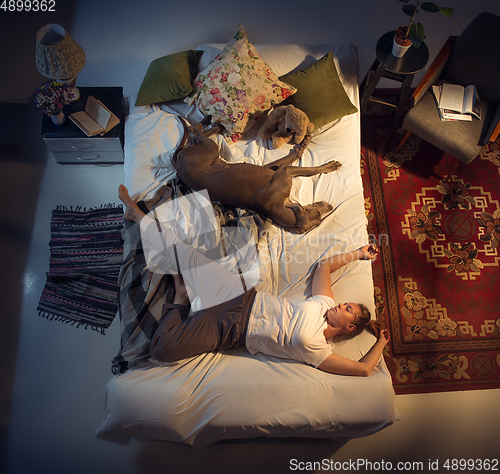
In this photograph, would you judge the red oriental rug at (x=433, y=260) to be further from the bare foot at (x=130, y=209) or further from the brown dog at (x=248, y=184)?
the bare foot at (x=130, y=209)

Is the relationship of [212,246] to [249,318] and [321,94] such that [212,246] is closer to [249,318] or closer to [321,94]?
[249,318]

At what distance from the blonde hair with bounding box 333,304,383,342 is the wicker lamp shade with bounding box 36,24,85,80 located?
2386 millimetres

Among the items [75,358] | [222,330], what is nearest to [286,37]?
[222,330]

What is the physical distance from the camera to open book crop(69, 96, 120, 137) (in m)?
2.55

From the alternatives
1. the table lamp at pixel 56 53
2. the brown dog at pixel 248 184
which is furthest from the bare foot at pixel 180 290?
the table lamp at pixel 56 53

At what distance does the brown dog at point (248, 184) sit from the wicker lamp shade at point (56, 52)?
92cm

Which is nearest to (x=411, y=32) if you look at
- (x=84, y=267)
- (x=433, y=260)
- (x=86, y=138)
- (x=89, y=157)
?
(x=433, y=260)

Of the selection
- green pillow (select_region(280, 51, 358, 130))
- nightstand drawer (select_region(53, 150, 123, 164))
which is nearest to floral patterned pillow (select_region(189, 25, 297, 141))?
green pillow (select_region(280, 51, 358, 130))

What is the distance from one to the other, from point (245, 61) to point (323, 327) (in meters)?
1.78

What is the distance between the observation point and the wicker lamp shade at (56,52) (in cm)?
227

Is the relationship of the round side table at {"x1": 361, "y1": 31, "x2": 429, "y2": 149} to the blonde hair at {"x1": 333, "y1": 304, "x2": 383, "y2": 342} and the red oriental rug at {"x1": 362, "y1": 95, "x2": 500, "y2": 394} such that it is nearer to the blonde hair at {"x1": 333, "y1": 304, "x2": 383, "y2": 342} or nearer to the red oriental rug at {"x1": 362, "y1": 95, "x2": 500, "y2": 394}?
the red oriental rug at {"x1": 362, "y1": 95, "x2": 500, "y2": 394}

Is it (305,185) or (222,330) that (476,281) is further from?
(222,330)

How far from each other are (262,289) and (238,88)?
4.32 ft

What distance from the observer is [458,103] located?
2613 mm
